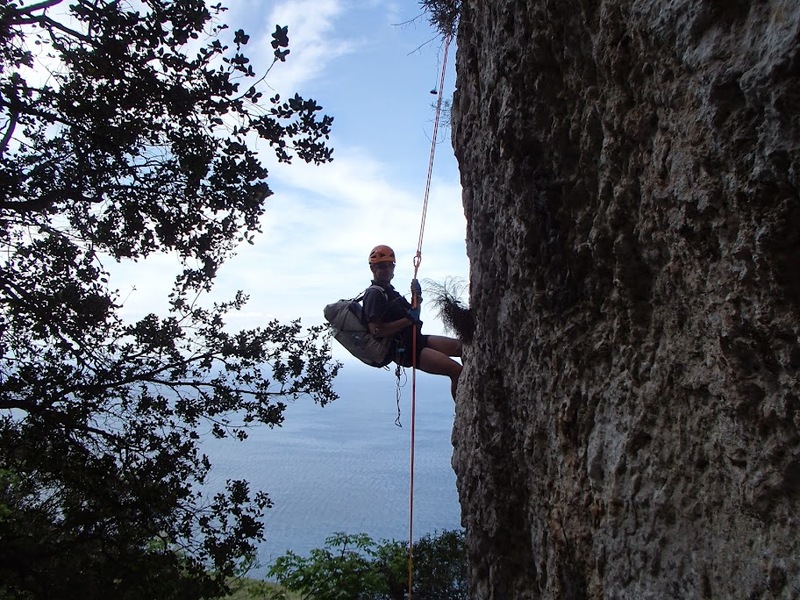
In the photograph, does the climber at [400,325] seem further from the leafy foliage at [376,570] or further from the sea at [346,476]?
the sea at [346,476]

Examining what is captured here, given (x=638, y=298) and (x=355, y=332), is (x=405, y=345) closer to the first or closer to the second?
(x=355, y=332)

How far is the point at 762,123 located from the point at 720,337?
2.10ft

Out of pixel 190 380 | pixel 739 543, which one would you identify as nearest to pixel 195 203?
pixel 190 380

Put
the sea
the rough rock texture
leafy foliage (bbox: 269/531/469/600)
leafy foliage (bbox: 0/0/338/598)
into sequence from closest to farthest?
the rough rock texture
leafy foliage (bbox: 0/0/338/598)
leafy foliage (bbox: 269/531/469/600)
the sea

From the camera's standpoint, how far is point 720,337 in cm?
208

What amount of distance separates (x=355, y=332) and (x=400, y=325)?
476 millimetres

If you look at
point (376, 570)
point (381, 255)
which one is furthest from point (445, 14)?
point (376, 570)

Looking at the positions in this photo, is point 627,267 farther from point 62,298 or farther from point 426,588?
point 426,588

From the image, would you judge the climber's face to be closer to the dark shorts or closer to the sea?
the dark shorts

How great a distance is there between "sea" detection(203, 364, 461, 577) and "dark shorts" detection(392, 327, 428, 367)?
598cm

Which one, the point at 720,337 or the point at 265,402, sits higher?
the point at 265,402

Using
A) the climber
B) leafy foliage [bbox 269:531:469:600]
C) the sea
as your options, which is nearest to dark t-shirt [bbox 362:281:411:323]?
the climber

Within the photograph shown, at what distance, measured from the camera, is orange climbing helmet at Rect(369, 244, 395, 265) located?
20.1 feet

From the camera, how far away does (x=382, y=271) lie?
242 inches
